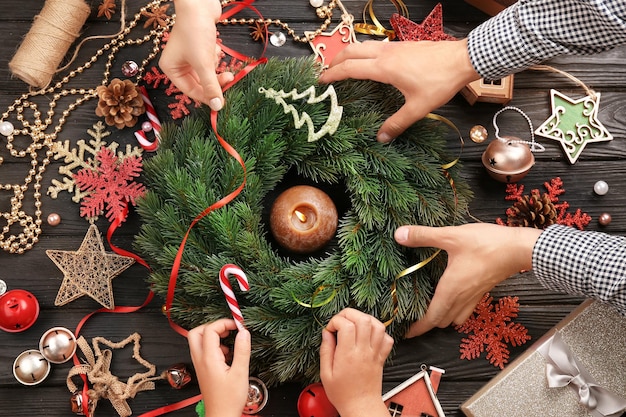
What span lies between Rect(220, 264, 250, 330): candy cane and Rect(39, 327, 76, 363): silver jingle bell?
53 centimetres

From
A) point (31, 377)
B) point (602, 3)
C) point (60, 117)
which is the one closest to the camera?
point (602, 3)

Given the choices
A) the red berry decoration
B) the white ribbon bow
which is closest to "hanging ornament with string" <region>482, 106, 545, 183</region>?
the white ribbon bow

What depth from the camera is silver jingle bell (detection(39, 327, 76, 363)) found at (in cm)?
154

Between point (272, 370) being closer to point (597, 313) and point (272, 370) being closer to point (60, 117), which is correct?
point (597, 313)

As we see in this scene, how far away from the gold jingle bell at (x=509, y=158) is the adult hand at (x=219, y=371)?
843 mm

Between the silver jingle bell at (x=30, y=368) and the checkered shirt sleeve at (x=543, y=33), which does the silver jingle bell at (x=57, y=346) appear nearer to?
the silver jingle bell at (x=30, y=368)

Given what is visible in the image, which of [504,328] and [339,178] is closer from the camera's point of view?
[339,178]

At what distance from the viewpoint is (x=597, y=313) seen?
1.47 metres

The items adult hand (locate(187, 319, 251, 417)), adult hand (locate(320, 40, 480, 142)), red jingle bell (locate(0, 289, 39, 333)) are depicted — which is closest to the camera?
adult hand (locate(187, 319, 251, 417))

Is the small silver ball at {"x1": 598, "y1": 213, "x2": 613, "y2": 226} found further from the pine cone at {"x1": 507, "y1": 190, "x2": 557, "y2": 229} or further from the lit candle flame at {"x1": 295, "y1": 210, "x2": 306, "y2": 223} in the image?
the lit candle flame at {"x1": 295, "y1": 210, "x2": 306, "y2": 223}

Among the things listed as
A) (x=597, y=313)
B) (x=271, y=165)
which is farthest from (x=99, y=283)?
(x=597, y=313)

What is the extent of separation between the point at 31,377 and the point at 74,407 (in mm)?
153

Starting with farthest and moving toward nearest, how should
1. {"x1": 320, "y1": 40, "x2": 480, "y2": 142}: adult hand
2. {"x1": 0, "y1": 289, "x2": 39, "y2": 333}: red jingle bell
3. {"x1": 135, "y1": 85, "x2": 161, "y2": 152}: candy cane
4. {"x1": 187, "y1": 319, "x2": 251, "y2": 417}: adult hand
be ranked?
{"x1": 135, "y1": 85, "x2": 161, "y2": 152}: candy cane, {"x1": 0, "y1": 289, "x2": 39, "y2": 333}: red jingle bell, {"x1": 320, "y1": 40, "x2": 480, "y2": 142}: adult hand, {"x1": 187, "y1": 319, "x2": 251, "y2": 417}: adult hand

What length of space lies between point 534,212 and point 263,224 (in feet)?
2.53
